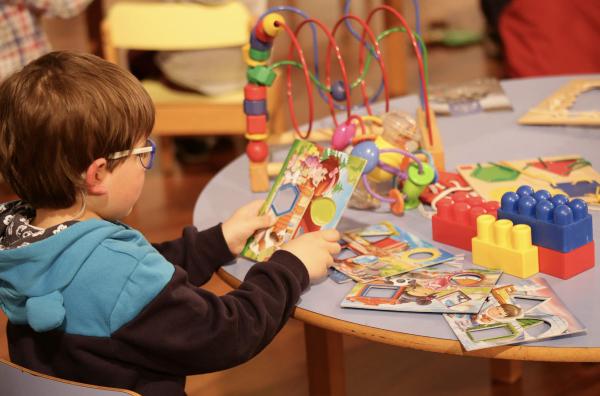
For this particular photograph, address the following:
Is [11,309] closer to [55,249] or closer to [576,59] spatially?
[55,249]

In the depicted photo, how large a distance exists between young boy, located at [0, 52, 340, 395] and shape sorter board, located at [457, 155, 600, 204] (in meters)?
0.45

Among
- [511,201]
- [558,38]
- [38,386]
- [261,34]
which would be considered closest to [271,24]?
[261,34]

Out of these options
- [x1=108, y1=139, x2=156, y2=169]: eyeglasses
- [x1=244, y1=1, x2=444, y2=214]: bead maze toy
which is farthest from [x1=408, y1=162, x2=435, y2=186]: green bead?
[x1=108, y1=139, x2=156, y2=169]: eyeglasses

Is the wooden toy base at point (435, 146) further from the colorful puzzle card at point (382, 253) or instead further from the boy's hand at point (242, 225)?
the boy's hand at point (242, 225)

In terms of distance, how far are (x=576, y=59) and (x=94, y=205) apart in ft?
7.79

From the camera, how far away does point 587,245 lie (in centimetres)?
113

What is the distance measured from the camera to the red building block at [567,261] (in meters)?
1.11

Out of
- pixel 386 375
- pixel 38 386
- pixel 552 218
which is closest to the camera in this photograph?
pixel 38 386

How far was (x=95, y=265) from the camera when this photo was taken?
3.31 feet

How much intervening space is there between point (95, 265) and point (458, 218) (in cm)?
51

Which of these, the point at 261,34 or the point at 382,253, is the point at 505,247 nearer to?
the point at 382,253

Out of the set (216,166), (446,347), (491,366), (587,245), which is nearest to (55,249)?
(446,347)

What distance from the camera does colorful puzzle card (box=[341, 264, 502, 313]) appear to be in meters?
1.07

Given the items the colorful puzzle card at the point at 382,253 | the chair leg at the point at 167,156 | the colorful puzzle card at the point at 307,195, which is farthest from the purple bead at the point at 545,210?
the chair leg at the point at 167,156
